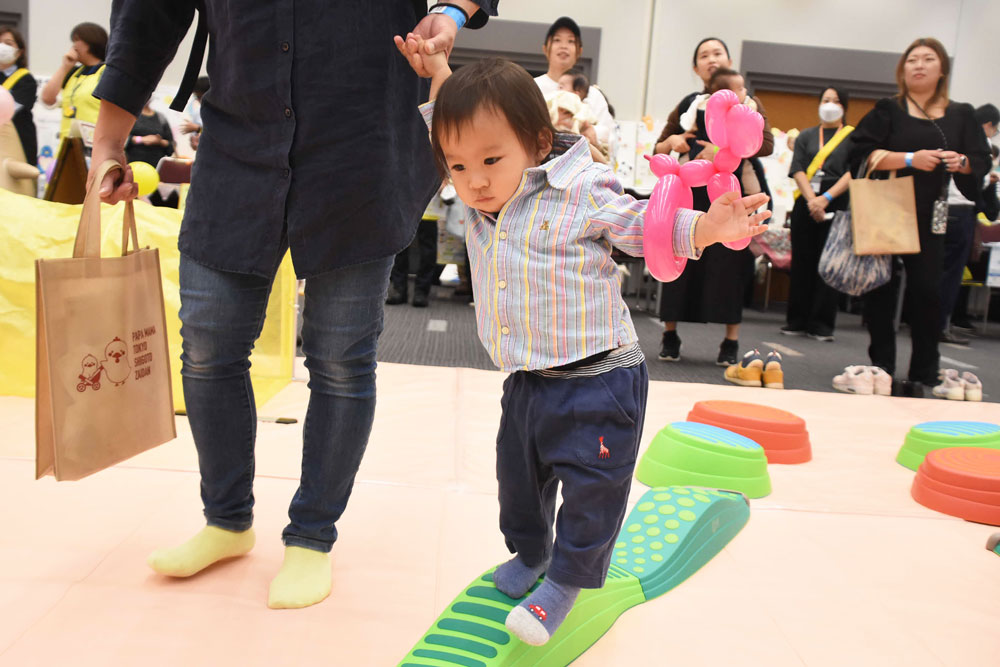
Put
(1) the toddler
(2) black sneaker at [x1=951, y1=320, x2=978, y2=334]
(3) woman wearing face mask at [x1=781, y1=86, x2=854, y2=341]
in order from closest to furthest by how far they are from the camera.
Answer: (1) the toddler
(3) woman wearing face mask at [x1=781, y1=86, x2=854, y2=341]
(2) black sneaker at [x1=951, y1=320, x2=978, y2=334]

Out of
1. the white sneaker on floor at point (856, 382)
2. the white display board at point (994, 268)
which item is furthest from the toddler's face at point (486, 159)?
the white display board at point (994, 268)

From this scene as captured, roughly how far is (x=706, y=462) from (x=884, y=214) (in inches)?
68.8

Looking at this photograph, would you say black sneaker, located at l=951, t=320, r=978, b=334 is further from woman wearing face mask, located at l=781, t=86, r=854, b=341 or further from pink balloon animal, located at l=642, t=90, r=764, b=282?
pink balloon animal, located at l=642, t=90, r=764, b=282

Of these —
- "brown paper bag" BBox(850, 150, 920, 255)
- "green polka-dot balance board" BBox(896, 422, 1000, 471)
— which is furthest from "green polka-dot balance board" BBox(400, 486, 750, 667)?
"brown paper bag" BBox(850, 150, 920, 255)

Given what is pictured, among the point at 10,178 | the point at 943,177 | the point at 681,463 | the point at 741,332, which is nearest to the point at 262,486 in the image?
the point at 681,463

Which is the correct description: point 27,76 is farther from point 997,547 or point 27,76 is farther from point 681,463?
point 997,547

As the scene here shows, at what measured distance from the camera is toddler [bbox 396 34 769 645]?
3.28ft

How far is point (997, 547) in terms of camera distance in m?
1.61

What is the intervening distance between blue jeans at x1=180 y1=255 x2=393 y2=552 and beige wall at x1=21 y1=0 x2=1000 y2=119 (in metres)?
5.90

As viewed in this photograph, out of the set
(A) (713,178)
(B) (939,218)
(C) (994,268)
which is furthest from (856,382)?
(C) (994,268)

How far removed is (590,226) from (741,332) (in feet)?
13.7

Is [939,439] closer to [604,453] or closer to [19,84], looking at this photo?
[604,453]

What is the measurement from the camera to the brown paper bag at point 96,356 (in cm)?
111

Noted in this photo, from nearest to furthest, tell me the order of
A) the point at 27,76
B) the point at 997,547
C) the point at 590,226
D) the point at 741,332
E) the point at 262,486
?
the point at 590,226 → the point at 997,547 → the point at 262,486 → the point at 27,76 → the point at 741,332
